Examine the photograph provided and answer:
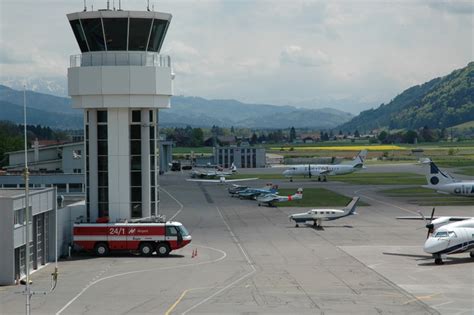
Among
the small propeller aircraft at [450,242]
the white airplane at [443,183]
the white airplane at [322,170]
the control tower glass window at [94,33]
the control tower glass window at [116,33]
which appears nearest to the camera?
the small propeller aircraft at [450,242]

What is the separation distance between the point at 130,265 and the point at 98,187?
29.7ft

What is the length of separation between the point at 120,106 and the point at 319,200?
63341 mm

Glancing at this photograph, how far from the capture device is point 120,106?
232 ft

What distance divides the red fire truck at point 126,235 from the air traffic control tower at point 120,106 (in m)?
2.33

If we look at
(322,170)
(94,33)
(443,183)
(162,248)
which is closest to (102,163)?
(162,248)

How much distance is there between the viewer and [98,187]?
71.8 m

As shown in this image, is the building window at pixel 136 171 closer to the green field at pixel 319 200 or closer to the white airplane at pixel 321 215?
the white airplane at pixel 321 215

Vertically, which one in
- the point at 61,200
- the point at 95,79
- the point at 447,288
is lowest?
the point at 447,288

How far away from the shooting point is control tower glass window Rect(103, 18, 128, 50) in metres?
69.1

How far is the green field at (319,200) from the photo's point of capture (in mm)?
122062

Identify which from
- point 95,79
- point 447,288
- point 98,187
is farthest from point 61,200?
point 447,288

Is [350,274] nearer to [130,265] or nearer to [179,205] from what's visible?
[130,265]

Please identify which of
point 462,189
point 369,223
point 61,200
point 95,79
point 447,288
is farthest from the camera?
point 462,189

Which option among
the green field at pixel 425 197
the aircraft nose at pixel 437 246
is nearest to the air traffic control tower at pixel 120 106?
the aircraft nose at pixel 437 246
